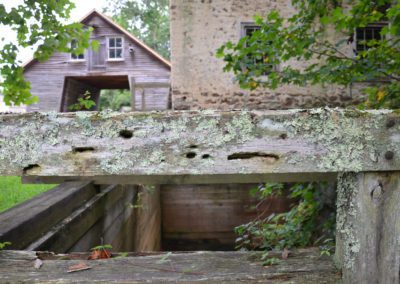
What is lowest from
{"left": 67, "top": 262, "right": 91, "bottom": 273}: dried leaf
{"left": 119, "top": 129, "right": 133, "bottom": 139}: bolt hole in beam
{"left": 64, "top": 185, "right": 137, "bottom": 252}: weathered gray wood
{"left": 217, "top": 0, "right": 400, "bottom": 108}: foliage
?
{"left": 64, "top": 185, "right": 137, "bottom": 252}: weathered gray wood

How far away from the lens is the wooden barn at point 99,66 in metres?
17.5

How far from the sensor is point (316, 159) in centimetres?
108

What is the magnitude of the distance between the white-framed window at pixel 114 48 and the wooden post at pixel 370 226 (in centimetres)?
1806

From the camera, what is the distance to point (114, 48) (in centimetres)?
1800

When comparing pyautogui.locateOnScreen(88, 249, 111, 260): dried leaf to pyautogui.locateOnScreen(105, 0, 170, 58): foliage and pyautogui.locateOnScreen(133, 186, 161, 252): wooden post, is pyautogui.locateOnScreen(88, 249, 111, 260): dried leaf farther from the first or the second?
pyautogui.locateOnScreen(105, 0, 170, 58): foliage

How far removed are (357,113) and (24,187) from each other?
4566 mm

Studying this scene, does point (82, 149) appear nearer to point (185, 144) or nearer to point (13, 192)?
point (185, 144)

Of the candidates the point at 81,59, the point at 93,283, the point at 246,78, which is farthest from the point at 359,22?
the point at 81,59

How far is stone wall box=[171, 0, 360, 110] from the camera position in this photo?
862 cm

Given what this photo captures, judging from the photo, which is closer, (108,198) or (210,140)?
(210,140)

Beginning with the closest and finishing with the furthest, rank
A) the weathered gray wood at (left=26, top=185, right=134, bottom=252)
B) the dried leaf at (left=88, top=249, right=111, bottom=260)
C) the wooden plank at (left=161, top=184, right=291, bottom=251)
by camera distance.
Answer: the dried leaf at (left=88, top=249, right=111, bottom=260)
the weathered gray wood at (left=26, top=185, right=134, bottom=252)
the wooden plank at (left=161, top=184, right=291, bottom=251)

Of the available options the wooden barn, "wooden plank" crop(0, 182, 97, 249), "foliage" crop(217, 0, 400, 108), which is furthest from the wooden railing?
the wooden barn

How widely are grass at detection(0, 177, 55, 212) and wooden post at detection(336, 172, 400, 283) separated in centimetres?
336

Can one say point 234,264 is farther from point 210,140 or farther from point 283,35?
point 283,35
